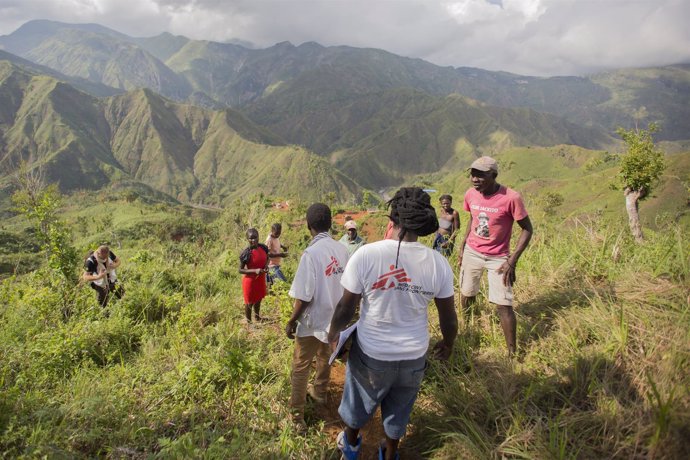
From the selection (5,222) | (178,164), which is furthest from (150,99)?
(5,222)

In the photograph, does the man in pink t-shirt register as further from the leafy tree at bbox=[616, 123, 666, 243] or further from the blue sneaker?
the leafy tree at bbox=[616, 123, 666, 243]

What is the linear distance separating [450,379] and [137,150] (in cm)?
20630

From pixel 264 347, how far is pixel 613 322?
3.43m

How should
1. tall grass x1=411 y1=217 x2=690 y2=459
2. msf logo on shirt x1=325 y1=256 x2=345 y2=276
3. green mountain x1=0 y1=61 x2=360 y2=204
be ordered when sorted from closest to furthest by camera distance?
tall grass x1=411 y1=217 x2=690 y2=459 < msf logo on shirt x1=325 y1=256 x2=345 y2=276 < green mountain x1=0 y1=61 x2=360 y2=204

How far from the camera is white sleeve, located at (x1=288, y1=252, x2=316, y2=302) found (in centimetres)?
292

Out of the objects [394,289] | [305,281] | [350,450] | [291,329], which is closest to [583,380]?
[394,289]

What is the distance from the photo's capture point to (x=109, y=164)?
15462 cm

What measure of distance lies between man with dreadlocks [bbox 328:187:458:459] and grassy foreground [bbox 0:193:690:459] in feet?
1.95

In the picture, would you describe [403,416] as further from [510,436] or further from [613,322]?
[613,322]

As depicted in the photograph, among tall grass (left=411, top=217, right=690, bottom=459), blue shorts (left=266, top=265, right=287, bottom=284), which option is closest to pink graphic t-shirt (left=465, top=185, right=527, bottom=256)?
tall grass (left=411, top=217, right=690, bottom=459)

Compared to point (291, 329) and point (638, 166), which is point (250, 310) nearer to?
point (291, 329)

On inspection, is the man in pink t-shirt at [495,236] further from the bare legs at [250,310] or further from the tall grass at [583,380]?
the bare legs at [250,310]

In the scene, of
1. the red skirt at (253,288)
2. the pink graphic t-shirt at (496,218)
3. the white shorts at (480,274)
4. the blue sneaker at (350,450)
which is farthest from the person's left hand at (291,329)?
the red skirt at (253,288)

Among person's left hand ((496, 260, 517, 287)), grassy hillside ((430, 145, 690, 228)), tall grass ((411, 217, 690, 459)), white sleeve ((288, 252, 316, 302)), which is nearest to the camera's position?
tall grass ((411, 217, 690, 459))
